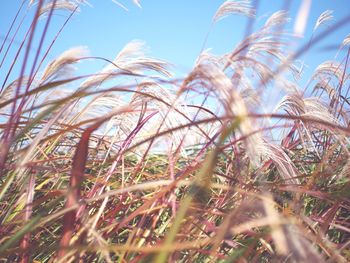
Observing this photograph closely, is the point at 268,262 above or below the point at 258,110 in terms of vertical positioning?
below

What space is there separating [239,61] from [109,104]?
0.72 metres

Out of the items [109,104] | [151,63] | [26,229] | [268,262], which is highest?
[151,63]

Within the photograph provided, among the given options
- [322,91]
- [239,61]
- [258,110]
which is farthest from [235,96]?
[322,91]

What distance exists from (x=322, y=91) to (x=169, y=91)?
7.15ft

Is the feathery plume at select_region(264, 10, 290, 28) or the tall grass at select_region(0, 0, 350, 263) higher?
the feathery plume at select_region(264, 10, 290, 28)

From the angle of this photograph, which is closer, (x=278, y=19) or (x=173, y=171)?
(x=278, y=19)

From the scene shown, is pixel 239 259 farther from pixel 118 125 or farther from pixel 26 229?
pixel 118 125

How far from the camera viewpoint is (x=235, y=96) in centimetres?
63

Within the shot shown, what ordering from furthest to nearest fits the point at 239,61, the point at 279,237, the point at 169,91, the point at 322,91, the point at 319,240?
1. the point at 322,91
2. the point at 169,91
3. the point at 319,240
4. the point at 239,61
5. the point at 279,237

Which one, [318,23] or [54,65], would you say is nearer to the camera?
[54,65]

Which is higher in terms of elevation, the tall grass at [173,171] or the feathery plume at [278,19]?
the feathery plume at [278,19]

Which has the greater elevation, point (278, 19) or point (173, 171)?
point (278, 19)

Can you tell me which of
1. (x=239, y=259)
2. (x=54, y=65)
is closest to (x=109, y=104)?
(x=54, y=65)

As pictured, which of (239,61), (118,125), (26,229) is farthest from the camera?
(118,125)
